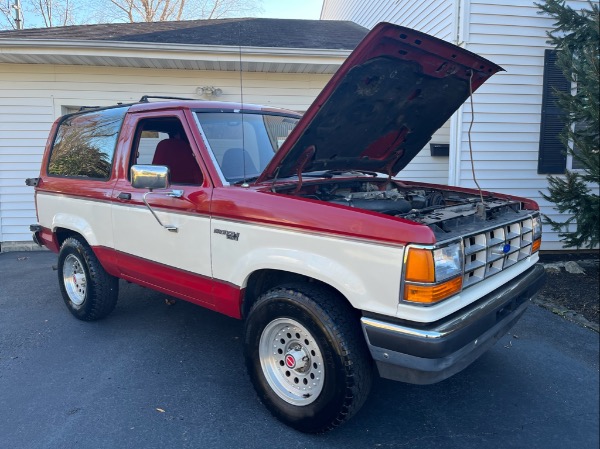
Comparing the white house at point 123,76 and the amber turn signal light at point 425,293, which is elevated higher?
the white house at point 123,76

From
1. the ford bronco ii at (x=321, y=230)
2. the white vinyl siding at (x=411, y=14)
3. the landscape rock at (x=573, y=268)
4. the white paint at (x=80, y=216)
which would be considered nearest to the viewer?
the ford bronco ii at (x=321, y=230)

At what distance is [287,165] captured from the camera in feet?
10.2

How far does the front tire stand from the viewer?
8.20 feet

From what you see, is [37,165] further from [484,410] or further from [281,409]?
[484,410]

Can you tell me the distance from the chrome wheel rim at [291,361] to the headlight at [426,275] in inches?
27.6

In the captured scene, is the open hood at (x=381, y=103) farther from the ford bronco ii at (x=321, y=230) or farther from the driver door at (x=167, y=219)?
the driver door at (x=167, y=219)

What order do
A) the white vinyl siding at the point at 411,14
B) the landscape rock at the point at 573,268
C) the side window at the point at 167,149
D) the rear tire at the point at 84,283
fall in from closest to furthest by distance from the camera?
1. the side window at the point at 167,149
2. the rear tire at the point at 84,283
3. the landscape rock at the point at 573,268
4. the white vinyl siding at the point at 411,14

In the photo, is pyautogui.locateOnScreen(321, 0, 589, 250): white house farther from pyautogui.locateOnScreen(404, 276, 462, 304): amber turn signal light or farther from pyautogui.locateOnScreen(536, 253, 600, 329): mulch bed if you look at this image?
pyautogui.locateOnScreen(404, 276, 462, 304): amber turn signal light

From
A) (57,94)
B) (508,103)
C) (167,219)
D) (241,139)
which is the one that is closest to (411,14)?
(508,103)

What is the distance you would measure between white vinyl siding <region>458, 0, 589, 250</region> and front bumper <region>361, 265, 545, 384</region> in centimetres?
472

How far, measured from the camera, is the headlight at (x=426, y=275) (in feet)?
7.35

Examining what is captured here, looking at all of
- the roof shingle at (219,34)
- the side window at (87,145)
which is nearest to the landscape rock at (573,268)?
the roof shingle at (219,34)

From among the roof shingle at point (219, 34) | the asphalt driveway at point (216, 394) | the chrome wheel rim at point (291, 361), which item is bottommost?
the asphalt driveway at point (216, 394)

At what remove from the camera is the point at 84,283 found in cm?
455
